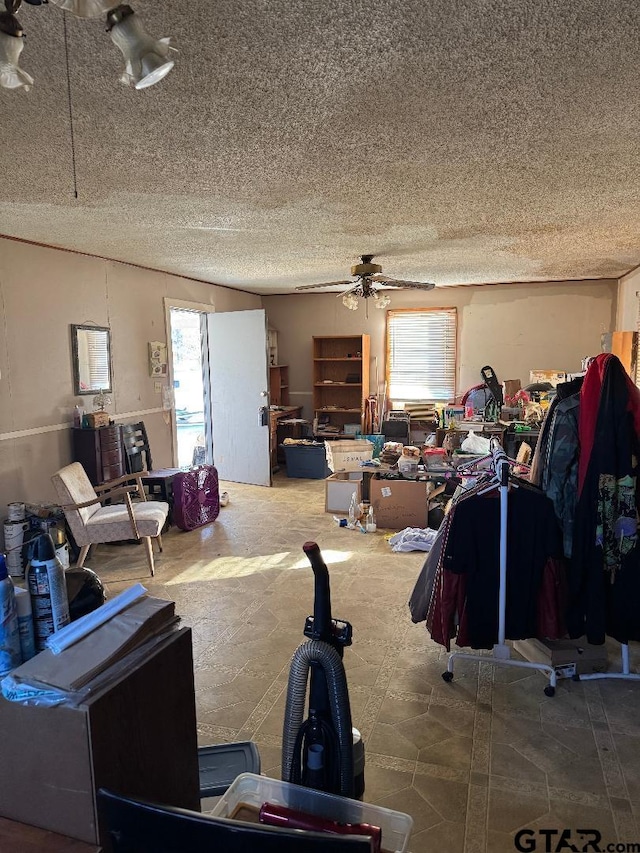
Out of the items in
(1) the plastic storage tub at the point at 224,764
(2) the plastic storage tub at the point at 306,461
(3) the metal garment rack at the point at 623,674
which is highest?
(1) the plastic storage tub at the point at 224,764

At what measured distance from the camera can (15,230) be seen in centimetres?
393

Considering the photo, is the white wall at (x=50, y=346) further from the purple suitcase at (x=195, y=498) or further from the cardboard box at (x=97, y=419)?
the purple suitcase at (x=195, y=498)

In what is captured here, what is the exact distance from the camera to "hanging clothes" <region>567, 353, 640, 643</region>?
2.46 m

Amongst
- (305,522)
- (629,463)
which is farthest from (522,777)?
(305,522)

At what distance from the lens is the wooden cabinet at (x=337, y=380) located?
796 centimetres

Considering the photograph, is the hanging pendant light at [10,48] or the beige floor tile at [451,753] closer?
the hanging pendant light at [10,48]

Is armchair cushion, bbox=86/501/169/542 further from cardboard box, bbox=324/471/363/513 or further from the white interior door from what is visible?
the white interior door

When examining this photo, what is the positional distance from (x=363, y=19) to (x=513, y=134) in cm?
108

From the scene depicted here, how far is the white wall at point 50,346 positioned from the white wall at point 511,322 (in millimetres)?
3337

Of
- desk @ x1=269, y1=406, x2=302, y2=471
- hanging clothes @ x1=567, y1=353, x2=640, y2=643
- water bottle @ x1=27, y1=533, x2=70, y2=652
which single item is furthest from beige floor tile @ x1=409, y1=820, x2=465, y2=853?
desk @ x1=269, y1=406, x2=302, y2=471

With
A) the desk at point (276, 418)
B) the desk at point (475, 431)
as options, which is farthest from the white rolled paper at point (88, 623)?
the desk at point (276, 418)

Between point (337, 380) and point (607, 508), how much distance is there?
234 inches

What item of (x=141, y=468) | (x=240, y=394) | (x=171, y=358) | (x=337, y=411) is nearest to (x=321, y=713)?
(x=141, y=468)

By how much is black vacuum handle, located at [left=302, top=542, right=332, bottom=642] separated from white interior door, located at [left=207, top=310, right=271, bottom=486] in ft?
17.2
